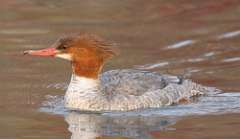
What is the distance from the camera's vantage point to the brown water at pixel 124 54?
454 inches

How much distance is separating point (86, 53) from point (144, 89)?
0.90 m

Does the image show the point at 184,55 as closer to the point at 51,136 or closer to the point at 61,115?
the point at 61,115

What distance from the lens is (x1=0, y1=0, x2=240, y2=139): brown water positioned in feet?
37.8

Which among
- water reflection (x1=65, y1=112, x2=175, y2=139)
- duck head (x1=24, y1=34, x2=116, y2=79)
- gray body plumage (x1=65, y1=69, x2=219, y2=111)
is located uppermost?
duck head (x1=24, y1=34, x2=116, y2=79)

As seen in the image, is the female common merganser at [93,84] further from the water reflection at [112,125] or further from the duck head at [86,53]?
the water reflection at [112,125]

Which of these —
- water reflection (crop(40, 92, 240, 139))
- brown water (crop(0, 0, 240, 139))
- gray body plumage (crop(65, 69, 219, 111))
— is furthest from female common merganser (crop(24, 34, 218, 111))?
brown water (crop(0, 0, 240, 139))

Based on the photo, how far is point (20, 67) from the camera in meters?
14.6

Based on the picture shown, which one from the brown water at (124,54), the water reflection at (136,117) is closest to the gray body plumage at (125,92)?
the water reflection at (136,117)

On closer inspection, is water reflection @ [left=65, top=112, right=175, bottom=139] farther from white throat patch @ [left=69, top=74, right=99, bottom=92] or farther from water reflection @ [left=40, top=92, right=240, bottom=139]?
white throat patch @ [left=69, top=74, right=99, bottom=92]

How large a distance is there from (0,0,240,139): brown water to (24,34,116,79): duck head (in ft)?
1.88

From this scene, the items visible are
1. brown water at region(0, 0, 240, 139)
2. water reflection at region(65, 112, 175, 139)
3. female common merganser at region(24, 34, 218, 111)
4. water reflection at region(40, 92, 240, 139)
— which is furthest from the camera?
female common merganser at region(24, 34, 218, 111)

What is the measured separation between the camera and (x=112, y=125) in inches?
463

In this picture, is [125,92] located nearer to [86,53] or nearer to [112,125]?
[86,53]

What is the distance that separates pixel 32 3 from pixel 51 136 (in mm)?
8855
